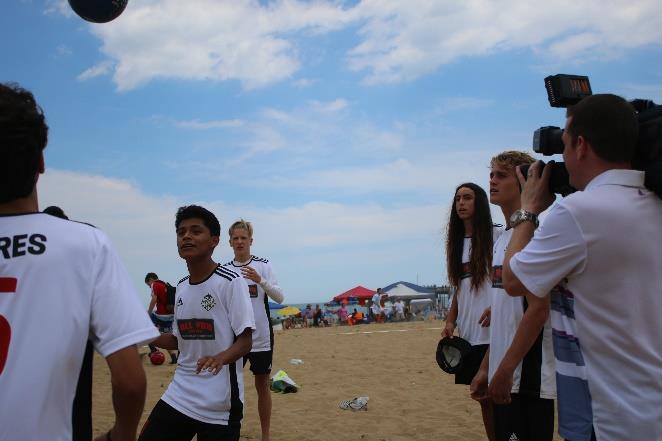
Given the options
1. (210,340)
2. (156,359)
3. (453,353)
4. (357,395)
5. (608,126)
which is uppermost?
(608,126)

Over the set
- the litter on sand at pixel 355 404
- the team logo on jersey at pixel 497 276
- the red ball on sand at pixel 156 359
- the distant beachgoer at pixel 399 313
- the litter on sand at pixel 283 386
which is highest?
the team logo on jersey at pixel 497 276

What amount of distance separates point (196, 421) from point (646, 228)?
299cm

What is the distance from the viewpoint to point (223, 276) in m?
4.21

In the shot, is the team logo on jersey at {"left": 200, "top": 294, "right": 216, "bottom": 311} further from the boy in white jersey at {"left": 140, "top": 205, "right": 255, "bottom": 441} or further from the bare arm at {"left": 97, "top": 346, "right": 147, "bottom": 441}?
the bare arm at {"left": 97, "top": 346, "right": 147, "bottom": 441}

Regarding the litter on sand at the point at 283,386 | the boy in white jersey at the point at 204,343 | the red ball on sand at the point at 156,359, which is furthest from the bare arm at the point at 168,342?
the red ball on sand at the point at 156,359

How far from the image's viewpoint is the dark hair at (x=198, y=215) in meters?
4.34

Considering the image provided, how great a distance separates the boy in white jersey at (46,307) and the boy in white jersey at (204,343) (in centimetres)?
194

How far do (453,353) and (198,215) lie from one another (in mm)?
2194

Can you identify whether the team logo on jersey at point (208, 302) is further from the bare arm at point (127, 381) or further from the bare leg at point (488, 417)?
the bare arm at point (127, 381)

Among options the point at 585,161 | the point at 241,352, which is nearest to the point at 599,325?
the point at 585,161

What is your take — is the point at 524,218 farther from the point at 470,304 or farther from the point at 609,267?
the point at 470,304

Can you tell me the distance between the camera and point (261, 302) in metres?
6.92

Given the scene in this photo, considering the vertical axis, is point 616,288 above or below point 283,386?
above

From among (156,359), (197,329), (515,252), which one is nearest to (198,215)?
(197,329)
